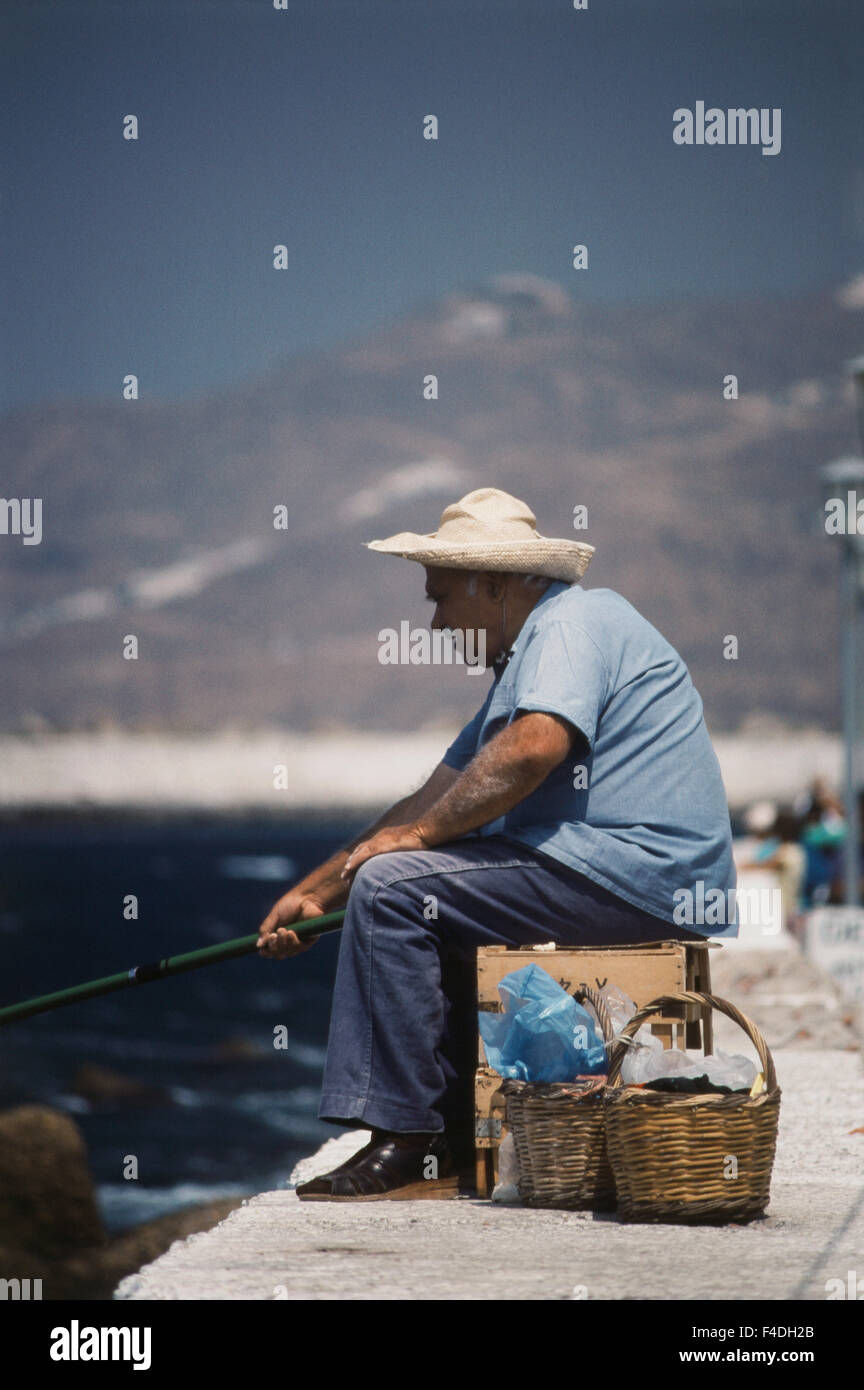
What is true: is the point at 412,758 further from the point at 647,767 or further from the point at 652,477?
the point at 647,767

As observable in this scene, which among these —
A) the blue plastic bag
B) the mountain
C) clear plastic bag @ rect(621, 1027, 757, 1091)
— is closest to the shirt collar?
the blue plastic bag

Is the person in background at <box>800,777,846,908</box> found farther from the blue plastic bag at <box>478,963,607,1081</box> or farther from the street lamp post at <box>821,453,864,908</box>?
the blue plastic bag at <box>478,963,607,1081</box>

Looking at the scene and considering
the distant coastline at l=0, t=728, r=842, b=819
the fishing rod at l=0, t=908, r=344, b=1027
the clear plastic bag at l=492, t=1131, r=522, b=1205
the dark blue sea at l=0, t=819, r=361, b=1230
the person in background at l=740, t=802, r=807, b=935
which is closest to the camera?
the clear plastic bag at l=492, t=1131, r=522, b=1205

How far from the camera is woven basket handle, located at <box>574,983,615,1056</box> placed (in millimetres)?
4293

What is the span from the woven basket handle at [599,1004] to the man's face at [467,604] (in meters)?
0.87

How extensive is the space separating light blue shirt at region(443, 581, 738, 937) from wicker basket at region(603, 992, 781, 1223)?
51cm

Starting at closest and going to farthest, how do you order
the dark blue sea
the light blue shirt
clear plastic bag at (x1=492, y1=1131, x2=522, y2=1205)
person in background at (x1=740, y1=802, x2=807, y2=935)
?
clear plastic bag at (x1=492, y1=1131, x2=522, y2=1205), the light blue shirt, person in background at (x1=740, y1=802, x2=807, y2=935), the dark blue sea

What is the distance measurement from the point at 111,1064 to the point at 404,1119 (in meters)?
41.1

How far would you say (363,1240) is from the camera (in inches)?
156

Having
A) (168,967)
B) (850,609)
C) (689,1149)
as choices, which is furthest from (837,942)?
(689,1149)

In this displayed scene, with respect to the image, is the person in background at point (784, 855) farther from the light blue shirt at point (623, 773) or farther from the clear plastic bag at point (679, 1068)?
the clear plastic bag at point (679, 1068)

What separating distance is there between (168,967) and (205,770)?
171989 mm

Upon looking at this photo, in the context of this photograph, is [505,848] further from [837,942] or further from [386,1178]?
[837,942]

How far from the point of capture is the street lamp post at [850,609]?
13859 mm
